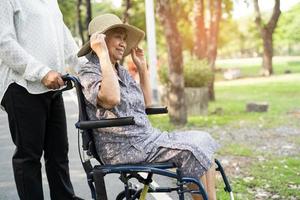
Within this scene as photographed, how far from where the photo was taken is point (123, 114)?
3.44m

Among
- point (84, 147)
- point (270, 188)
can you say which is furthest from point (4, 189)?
point (270, 188)

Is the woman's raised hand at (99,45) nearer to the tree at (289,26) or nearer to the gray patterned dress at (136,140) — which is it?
the gray patterned dress at (136,140)

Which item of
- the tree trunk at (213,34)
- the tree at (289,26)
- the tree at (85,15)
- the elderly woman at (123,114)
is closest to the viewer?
the elderly woman at (123,114)

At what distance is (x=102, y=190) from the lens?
3250mm

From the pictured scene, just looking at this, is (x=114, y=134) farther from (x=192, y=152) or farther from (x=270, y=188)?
(x=270, y=188)

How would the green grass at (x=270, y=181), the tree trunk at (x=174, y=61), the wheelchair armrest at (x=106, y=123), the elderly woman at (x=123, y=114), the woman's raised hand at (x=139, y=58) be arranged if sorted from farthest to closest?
the tree trunk at (x=174, y=61) → the green grass at (x=270, y=181) → the woman's raised hand at (x=139, y=58) → the elderly woman at (x=123, y=114) → the wheelchair armrest at (x=106, y=123)

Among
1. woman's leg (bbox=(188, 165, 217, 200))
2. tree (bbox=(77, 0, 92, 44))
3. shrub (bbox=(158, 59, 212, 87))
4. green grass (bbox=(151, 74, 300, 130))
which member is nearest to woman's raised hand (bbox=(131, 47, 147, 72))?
woman's leg (bbox=(188, 165, 217, 200))

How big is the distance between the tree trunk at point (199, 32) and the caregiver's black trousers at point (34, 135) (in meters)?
12.5

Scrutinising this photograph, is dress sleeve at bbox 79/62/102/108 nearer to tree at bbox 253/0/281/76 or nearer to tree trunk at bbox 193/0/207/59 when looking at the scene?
tree trunk at bbox 193/0/207/59

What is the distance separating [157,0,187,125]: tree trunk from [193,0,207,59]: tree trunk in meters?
6.25

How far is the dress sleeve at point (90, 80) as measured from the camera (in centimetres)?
326

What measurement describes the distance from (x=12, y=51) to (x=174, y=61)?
6681 millimetres

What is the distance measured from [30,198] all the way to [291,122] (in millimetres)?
7790

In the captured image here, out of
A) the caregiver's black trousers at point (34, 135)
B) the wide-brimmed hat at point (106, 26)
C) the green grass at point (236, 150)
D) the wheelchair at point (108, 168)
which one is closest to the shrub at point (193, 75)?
the green grass at point (236, 150)
